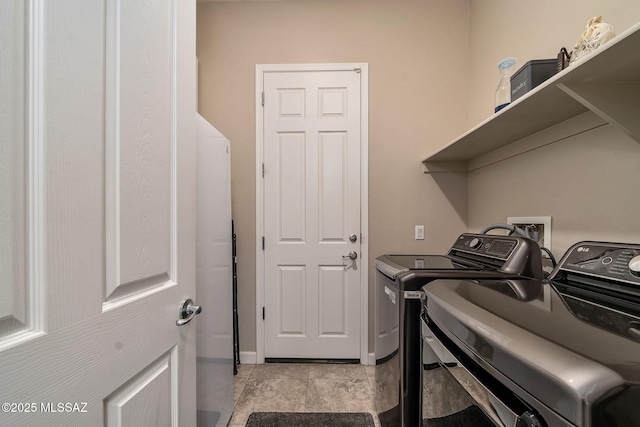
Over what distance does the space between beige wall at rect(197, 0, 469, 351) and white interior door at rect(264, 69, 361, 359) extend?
0.14m

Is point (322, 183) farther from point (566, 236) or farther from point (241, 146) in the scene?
point (566, 236)

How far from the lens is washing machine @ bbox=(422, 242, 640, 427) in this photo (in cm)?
33

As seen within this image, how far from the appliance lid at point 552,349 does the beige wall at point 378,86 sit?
4.92 feet

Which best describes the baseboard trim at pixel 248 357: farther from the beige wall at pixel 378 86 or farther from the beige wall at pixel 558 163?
the beige wall at pixel 558 163

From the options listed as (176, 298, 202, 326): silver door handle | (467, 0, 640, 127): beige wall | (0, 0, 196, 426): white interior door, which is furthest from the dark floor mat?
(467, 0, 640, 127): beige wall

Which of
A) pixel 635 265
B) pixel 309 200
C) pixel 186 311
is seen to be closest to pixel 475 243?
pixel 635 265

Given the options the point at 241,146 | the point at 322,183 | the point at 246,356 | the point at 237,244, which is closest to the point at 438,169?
the point at 322,183

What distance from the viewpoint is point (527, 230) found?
140cm

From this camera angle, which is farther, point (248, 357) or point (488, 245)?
point (248, 357)

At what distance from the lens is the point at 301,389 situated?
1781 mm

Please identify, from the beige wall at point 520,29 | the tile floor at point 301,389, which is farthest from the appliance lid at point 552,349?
the tile floor at point 301,389

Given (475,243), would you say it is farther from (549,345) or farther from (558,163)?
(549,345)

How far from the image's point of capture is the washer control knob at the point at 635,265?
65 centimetres

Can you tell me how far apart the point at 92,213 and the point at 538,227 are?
5.95 feet
